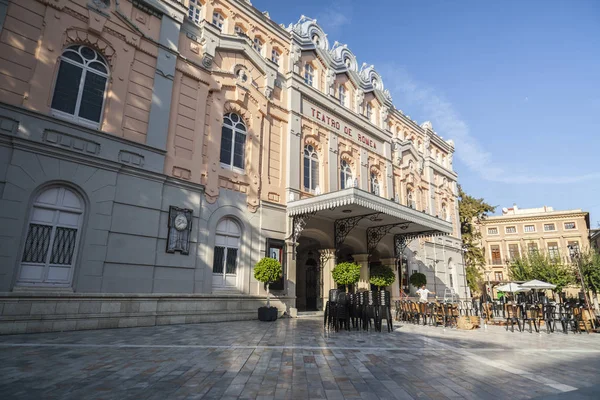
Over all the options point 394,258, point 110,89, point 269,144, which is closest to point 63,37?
point 110,89

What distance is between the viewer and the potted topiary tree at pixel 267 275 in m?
12.3

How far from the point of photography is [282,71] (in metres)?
16.7

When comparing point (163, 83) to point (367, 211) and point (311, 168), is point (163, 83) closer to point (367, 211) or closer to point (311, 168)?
point (311, 168)

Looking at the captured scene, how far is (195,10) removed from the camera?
14094mm

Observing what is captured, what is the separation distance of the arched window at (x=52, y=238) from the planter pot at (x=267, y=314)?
607 centimetres

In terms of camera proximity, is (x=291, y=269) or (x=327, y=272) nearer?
(x=291, y=269)

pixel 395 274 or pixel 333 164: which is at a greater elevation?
pixel 333 164

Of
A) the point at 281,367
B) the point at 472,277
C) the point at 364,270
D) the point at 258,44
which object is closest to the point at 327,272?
the point at 364,270

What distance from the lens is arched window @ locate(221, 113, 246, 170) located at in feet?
44.9

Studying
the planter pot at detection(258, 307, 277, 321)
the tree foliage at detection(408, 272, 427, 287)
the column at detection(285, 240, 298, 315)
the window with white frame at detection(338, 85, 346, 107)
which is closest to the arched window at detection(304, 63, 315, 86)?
the window with white frame at detection(338, 85, 346, 107)

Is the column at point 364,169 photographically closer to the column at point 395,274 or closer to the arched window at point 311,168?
the arched window at point 311,168

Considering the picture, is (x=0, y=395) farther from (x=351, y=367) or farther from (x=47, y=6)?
(x=47, y=6)

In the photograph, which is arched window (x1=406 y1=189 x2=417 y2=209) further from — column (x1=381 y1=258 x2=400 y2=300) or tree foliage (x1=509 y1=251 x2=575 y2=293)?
tree foliage (x1=509 y1=251 x2=575 y2=293)

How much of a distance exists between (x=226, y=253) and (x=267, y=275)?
181 centimetres
